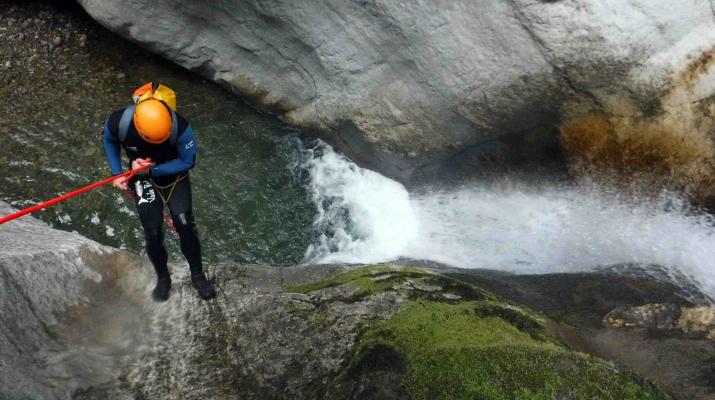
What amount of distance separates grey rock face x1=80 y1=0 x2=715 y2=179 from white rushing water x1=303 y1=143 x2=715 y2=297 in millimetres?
541

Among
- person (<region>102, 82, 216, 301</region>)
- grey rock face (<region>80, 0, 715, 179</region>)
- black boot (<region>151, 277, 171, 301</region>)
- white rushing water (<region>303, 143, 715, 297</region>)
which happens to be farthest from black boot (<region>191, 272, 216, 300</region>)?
grey rock face (<region>80, 0, 715, 179</region>)

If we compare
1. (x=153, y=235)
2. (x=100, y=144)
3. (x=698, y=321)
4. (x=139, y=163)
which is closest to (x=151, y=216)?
(x=153, y=235)

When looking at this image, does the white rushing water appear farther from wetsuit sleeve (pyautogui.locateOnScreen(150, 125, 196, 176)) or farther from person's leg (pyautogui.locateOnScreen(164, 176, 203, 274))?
wetsuit sleeve (pyautogui.locateOnScreen(150, 125, 196, 176))

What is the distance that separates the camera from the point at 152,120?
184 inches

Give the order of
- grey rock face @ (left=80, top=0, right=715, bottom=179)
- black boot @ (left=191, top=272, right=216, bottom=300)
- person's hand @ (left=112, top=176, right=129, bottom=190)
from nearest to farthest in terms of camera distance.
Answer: person's hand @ (left=112, top=176, right=129, bottom=190), black boot @ (left=191, top=272, right=216, bottom=300), grey rock face @ (left=80, top=0, right=715, bottom=179)

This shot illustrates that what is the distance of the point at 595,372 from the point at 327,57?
6.38 m

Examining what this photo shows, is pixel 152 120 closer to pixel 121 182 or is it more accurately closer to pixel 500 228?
pixel 121 182

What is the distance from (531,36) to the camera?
7102 mm

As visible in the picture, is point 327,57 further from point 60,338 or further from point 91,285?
point 60,338

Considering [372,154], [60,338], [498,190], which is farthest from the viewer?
[372,154]

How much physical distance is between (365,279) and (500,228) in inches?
128

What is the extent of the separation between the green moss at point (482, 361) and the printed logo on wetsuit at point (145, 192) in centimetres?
243

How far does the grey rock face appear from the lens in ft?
22.7

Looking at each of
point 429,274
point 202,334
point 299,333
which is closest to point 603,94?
point 429,274
